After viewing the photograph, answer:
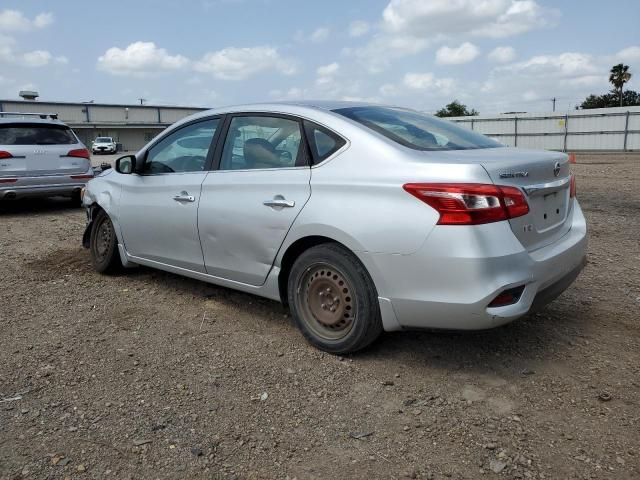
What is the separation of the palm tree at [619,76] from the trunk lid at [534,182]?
60973 millimetres

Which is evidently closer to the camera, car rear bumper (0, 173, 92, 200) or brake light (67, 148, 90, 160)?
car rear bumper (0, 173, 92, 200)

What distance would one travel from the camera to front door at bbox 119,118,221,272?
4.36m

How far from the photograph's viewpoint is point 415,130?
374 centimetres

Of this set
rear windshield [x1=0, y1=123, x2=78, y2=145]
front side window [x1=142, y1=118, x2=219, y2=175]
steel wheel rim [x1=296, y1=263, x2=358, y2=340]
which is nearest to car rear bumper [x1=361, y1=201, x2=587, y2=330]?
steel wheel rim [x1=296, y1=263, x2=358, y2=340]

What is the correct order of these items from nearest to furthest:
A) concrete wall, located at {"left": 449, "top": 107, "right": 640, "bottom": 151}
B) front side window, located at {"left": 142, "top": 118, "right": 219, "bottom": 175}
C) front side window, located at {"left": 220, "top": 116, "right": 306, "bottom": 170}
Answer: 1. front side window, located at {"left": 220, "top": 116, "right": 306, "bottom": 170}
2. front side window, located at {"left": 142, "top": 118, "right": 219, "bottom": 175}
3. concrete wall, located at {"left": 449, "top": 107, "right": 640, "bottom": 151}

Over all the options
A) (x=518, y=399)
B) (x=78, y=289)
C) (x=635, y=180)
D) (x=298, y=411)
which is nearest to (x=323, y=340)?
(x=298, y=411)

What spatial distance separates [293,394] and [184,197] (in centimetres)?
191

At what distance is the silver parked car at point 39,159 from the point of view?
9.05 metres

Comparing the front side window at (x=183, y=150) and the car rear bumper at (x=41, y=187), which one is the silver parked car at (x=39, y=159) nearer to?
the car rear bumper at (x=41, y=187)

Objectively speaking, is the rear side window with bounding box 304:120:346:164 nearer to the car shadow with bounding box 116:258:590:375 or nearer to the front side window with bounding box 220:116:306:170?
the front side window with bounding box 220:116:306:170

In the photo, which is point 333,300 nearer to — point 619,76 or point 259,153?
point 259,153

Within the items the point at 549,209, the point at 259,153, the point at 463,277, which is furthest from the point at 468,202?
the point at 259,153

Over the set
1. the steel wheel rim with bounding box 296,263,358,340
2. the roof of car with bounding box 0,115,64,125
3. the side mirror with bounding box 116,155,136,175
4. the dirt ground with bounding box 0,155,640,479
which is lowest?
the dirt ground with bounding box 0,155,640,479

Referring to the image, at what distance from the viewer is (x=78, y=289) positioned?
5141mm
